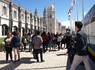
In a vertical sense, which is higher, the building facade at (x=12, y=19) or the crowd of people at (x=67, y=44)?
the building facade at (x=12, y=19)

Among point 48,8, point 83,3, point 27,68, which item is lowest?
point 27,68

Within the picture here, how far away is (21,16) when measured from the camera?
59.1 metres

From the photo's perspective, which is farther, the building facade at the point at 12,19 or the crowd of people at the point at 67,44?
the building facade at the point at 12,19

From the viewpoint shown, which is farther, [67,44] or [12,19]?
[12,19]

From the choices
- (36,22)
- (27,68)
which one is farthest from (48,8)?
(27,68)

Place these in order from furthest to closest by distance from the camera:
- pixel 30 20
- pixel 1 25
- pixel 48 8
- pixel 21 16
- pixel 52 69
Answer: pixel 48 8, pixel 30 20, pixel 21 16, pixel 1 25, pixel 52 69

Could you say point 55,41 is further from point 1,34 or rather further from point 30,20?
point 30,20

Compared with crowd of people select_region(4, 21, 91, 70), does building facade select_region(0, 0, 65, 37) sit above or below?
above

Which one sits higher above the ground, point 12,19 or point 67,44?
point 12,19

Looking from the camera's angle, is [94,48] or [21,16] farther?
[21,16]

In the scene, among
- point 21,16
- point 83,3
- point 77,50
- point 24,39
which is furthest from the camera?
point 21,16

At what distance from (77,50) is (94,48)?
3992mm

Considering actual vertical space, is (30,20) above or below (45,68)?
above

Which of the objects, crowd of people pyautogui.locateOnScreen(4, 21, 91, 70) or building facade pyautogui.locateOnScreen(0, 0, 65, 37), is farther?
building facade pyautogui.locateOnScreen(0, 0, 65, 37)
